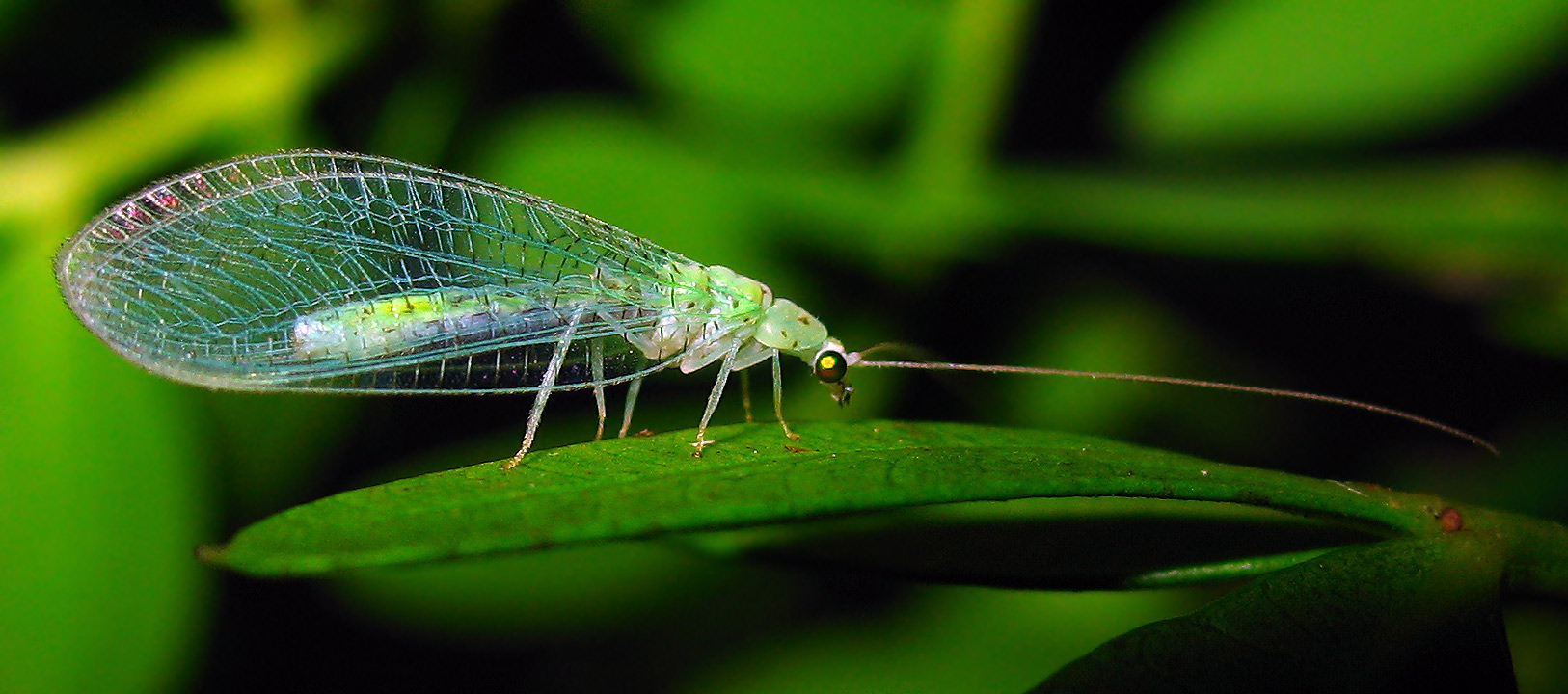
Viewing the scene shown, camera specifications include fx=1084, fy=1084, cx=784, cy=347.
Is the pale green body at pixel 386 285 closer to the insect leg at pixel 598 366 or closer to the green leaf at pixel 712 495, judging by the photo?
the insect leg at pixel 598 366

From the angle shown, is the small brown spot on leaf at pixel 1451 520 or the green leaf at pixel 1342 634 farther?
the small brown spot on leaf at pixel 1451 520

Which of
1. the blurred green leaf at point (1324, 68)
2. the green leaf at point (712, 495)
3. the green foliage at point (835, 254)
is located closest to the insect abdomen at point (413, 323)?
the green foliage at point (835, 254)

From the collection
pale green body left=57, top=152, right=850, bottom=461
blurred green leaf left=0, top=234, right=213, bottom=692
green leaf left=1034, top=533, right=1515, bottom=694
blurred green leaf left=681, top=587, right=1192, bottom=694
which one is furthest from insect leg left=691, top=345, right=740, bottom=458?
green leaf left=1034, top=533, right=1515, bottom=694

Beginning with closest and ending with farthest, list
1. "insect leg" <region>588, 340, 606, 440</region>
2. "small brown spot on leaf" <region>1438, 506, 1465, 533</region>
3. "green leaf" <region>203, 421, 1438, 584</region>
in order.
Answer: "green leaf" <region>203, 421, 1438, 584</region>
"small brown spot on leaf" <region>1438, 506, 1465, 533</region>
"insect leg" <region>588, 340, 606, 440</region>

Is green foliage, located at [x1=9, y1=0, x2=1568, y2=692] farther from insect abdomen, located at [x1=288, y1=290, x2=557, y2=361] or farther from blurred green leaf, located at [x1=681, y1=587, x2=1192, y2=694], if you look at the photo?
insect abdomen, located at [x1=288, y1=290, x2=557, y2=361]

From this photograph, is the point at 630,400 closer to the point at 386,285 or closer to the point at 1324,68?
the point at 386,285

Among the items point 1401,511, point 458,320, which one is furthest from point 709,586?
point 1401,511
